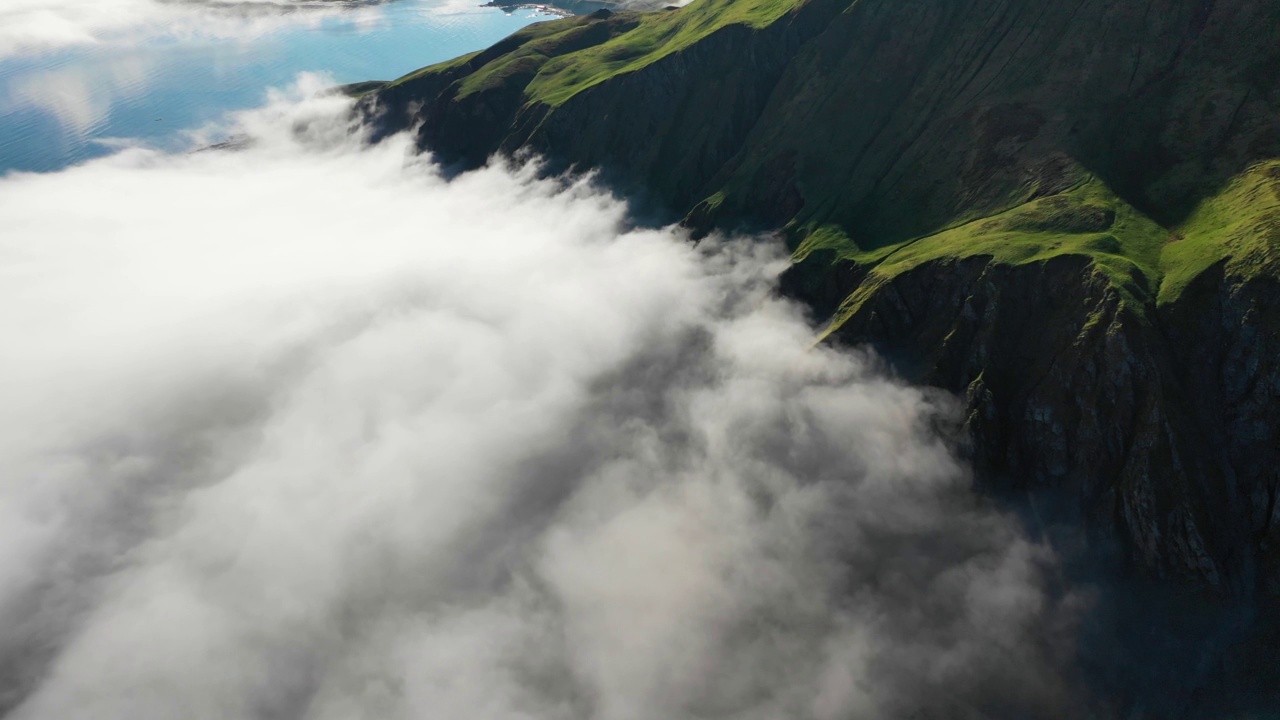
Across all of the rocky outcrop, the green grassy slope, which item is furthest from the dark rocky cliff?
the green grassy slope

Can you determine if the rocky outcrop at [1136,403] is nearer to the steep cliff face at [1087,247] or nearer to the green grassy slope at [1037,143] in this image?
the steep cliff face at [1087,247]

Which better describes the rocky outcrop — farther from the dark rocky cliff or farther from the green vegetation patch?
the green vegetation patch

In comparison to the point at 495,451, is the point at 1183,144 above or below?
above

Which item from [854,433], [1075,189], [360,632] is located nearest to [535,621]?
[360,632]

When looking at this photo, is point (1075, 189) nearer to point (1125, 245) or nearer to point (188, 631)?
point (1125, 245)

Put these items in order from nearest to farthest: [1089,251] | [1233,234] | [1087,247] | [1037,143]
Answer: [1233,234]
[1089,251]
[1087,247]
[1037,143]

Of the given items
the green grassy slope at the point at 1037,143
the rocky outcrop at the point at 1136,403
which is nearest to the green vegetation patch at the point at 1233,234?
the green grassy slope at the point at 1037,143

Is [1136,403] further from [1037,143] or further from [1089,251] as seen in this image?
[1037,143]

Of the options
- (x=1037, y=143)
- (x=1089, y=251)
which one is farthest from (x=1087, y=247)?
(x=1037, y=143)

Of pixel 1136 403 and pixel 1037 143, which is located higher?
pixel 1037 143
